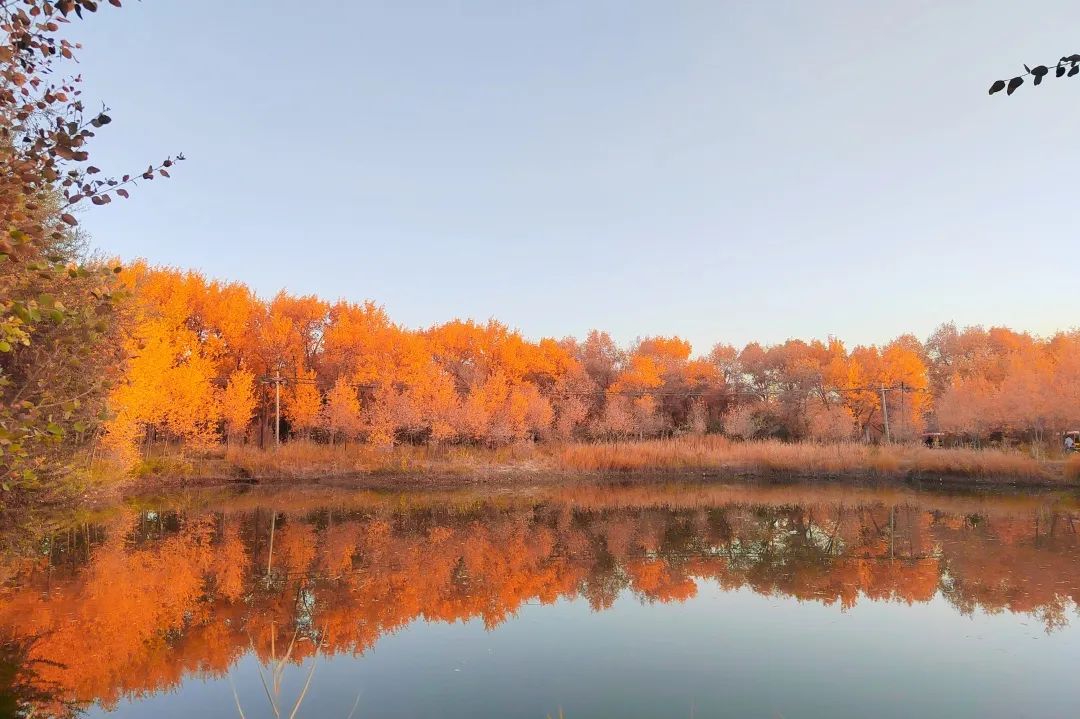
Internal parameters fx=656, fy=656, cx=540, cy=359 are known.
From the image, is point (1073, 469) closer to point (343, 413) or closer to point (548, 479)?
point (548, 479)

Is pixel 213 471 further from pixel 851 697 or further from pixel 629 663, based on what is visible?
pixel 851 697

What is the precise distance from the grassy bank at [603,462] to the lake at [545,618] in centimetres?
1048

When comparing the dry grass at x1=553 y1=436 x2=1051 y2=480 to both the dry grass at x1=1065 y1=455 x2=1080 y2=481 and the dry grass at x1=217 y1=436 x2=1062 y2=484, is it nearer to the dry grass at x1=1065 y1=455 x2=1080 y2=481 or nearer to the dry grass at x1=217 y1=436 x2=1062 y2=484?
the dry grass at x1=217 y1=436 x2=1062 y2=484

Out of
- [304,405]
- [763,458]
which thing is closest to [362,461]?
[304,405]

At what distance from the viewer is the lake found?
7.12 m

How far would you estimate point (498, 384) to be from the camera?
41.5 metres

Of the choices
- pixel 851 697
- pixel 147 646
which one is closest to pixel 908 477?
pixel 851 697

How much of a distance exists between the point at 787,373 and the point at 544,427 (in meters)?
21.5

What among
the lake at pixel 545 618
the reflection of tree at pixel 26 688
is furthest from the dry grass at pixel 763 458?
the reflection of tree at pixel 26 688

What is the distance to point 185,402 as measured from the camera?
98.8 feet

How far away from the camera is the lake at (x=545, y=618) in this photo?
23.4 feet

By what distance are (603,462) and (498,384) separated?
10.3m

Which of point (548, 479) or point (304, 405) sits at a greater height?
point (304, 405)

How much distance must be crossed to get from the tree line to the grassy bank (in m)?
1.75
